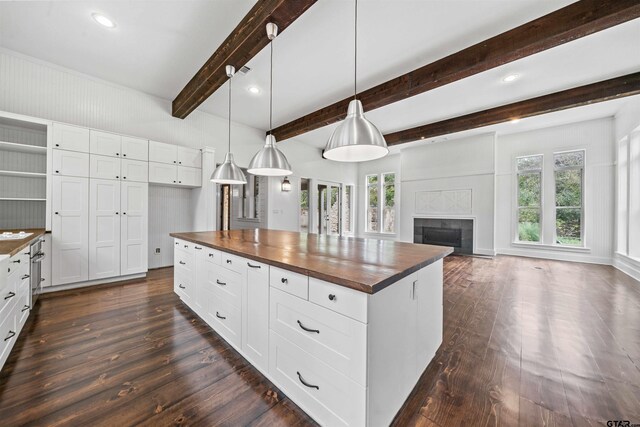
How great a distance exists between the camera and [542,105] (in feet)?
14.1

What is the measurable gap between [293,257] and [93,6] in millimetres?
3227

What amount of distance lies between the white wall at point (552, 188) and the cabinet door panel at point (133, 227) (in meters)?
8.15

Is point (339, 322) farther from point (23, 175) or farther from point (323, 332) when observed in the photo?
point (23, 175)

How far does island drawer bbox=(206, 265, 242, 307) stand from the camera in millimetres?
1942

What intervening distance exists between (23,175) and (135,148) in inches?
52.5

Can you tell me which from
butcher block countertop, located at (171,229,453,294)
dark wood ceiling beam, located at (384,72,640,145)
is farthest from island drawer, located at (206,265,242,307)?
dark wood ceiling beam, located at (384,72,640,145)

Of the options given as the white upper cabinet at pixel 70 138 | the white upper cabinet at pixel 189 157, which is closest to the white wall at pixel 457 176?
the white upper cabinet at pixel 189 157

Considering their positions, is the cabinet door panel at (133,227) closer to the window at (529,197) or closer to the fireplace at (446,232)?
the fireplace at (446,232)

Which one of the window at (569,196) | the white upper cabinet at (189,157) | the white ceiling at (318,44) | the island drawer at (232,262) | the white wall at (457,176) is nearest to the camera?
the island drawer at (232,262)

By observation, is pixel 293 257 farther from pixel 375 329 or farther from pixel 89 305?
pixel 89 305

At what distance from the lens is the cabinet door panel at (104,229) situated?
3.59 meters

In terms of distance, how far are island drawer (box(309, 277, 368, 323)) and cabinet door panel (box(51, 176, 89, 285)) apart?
4.03 metres

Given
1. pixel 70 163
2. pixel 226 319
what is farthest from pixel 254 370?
pixel 70 163

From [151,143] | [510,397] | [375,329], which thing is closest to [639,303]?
[510,397]
